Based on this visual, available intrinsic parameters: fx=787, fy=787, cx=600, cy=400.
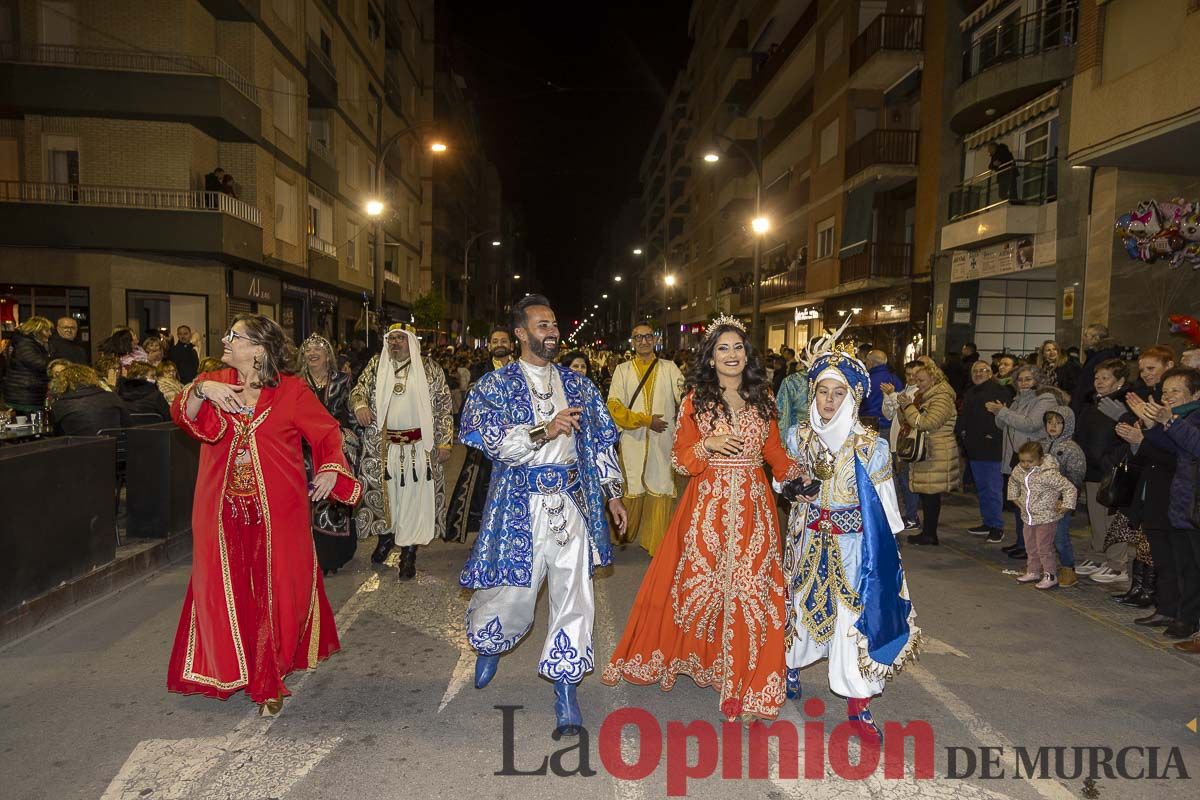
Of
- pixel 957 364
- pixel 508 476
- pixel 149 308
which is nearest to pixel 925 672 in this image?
pixel 508 476

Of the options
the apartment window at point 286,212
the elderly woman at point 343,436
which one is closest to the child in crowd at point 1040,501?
the elderly woman at point 343,436

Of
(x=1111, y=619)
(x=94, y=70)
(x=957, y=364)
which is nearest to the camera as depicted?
(x=1111, y=619)

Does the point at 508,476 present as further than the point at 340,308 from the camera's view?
No

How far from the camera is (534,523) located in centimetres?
413

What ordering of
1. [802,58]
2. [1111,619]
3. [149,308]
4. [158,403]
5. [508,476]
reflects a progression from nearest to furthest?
[508,476] < [1111,619] < [158,403] < [149,308] < [802,58]

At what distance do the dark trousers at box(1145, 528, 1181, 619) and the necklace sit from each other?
4709 millimetres

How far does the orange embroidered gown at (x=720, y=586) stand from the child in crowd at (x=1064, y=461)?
4.17m

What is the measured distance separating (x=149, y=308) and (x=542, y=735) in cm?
1991

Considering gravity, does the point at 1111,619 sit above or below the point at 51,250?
below

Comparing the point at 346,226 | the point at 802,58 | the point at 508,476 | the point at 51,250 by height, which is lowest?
the point at 508,476

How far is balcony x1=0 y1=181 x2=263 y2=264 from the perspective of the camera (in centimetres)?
1836

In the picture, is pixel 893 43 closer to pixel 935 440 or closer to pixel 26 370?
pixel 935 440

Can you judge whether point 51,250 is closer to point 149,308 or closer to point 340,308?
point 149,308

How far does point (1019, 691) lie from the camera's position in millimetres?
4637
